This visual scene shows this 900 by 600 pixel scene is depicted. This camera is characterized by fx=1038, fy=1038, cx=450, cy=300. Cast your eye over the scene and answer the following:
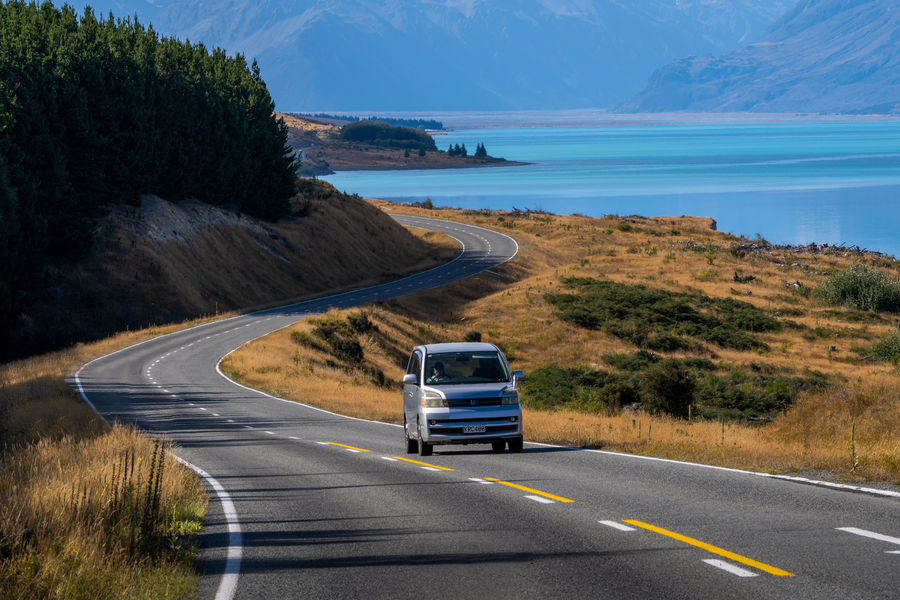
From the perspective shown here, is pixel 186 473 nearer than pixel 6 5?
Yes

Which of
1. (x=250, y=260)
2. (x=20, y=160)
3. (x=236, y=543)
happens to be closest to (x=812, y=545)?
(x=236, y=543)

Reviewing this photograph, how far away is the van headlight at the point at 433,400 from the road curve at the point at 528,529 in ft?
3.36

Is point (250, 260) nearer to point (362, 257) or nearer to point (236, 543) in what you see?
point (362, 257)

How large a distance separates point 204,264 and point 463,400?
62.6 metres

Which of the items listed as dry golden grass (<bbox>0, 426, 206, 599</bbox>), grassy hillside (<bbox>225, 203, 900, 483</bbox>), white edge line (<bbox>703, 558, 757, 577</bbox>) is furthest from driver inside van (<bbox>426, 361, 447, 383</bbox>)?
white edge line (<bbox>703, 558, 757, 577</bbox>)

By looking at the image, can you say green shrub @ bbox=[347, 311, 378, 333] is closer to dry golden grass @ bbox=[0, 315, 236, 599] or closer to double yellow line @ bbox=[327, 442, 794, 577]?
dry golden grass @ bbox=[0, 315, 236, 599]

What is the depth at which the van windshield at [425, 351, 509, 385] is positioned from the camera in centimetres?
1981

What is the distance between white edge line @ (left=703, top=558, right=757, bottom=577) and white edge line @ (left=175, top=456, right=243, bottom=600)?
14.1 ft

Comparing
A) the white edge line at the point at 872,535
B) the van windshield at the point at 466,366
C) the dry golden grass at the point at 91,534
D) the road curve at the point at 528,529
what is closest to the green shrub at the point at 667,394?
the road curve at the point at 528,529

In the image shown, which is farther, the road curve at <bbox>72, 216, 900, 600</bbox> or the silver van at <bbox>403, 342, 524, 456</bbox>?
the silver van at <bbox>403, 342, 524, 456</bbox>

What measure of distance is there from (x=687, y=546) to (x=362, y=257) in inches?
3556

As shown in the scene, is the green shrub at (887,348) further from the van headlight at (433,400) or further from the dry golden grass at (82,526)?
the dry golden grass at (82,526)

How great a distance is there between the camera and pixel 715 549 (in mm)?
10047

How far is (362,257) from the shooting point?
99.7 meters
